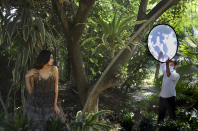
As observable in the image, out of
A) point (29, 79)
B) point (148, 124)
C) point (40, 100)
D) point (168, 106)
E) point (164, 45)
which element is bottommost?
point (148, 124)

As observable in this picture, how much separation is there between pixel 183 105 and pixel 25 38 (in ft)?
12.2

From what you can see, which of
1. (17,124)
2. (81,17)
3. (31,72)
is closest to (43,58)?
(31,72)

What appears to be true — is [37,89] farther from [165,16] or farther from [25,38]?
[165,16]

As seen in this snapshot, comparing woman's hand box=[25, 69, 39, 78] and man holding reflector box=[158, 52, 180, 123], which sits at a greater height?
woman's hand box=[25, 69, 39, 78]

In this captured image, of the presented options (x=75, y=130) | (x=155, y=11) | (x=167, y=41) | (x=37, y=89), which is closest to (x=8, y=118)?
(x=37, y=89)

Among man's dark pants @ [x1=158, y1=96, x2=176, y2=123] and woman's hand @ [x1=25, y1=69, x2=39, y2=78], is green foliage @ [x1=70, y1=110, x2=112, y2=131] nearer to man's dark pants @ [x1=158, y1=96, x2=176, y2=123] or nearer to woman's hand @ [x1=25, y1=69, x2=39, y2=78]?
woman's hand @ [x1=25, y1=69, x2=39, y2=78]

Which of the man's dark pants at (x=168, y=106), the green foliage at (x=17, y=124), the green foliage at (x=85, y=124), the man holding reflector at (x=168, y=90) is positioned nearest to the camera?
the green foliage at (x=17, y=124)

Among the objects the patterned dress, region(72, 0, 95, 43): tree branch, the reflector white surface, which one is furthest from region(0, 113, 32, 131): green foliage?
the reflector white surface

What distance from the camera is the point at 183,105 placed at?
5.24 m

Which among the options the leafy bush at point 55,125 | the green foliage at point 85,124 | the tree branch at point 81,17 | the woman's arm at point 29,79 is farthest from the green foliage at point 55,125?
the tree branch at point 81,17

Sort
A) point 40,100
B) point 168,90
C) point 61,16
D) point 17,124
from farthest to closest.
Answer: point 168,90, point 61,16, point 40,100, point 17,124

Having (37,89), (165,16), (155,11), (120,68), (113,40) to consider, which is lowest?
(37,89)

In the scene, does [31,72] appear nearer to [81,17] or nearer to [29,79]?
[29,79]

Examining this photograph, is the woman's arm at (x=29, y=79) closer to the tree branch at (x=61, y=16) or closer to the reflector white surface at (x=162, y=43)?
the tree branch at (x=61, y=16)
